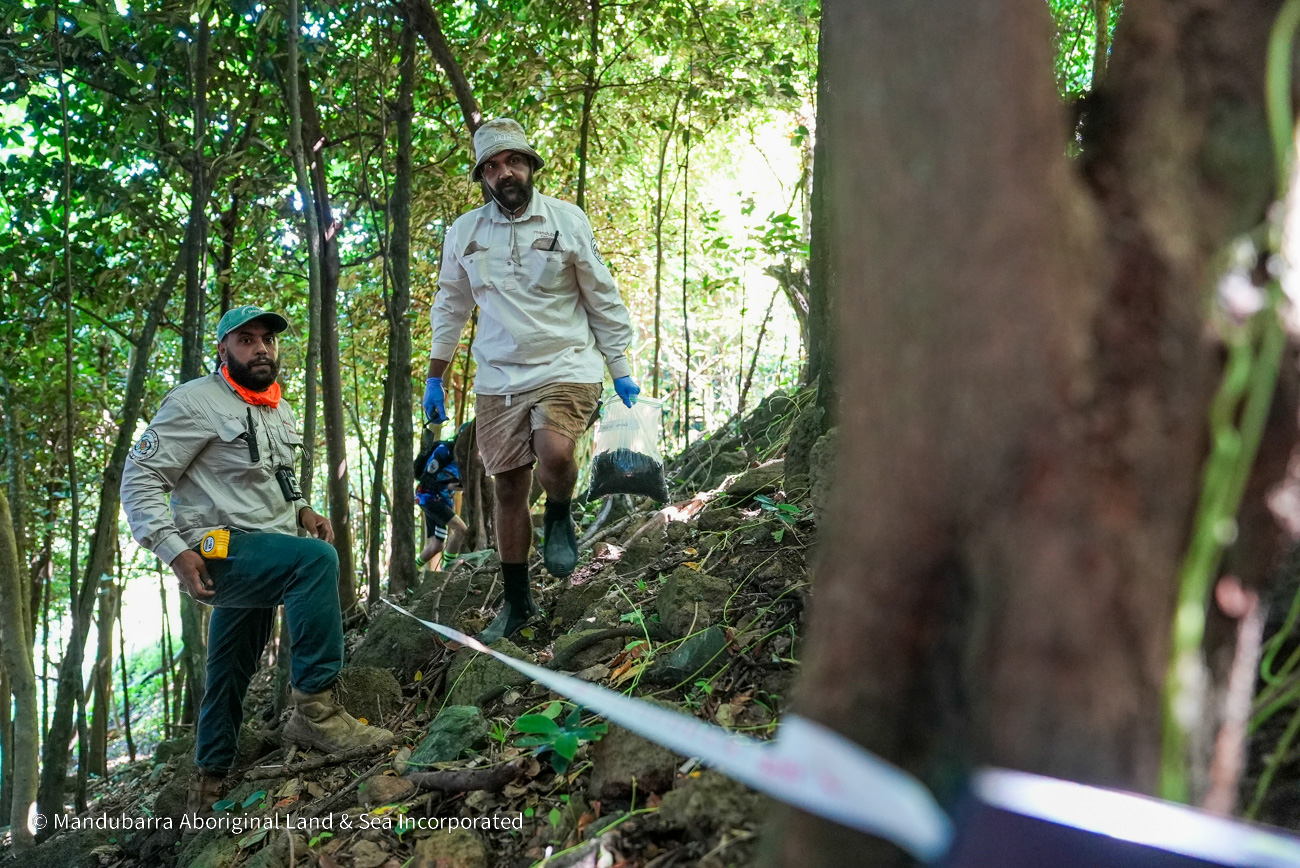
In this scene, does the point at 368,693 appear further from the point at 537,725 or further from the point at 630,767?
the point at 630,767

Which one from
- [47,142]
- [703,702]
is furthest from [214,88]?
[703,702]

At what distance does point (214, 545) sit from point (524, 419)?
144cm

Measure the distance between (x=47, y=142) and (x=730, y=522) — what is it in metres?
5.51

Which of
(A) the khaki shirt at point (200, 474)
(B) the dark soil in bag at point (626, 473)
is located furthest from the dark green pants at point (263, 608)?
(B) the dark soil in bag at point (626, 473)

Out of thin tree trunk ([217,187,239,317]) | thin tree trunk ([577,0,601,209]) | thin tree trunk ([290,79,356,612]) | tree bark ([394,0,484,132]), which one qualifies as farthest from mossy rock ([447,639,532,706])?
thin tree trunk ([217,187,239,317])

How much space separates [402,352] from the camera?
5754 mm

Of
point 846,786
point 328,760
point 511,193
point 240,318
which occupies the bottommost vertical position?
point 328,760

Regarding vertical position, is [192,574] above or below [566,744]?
above

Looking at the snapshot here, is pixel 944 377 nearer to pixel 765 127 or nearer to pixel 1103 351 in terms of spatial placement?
pixel 1103 351

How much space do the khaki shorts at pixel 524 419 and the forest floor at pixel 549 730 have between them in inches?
32.3

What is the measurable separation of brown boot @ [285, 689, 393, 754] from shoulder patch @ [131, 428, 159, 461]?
120 cm

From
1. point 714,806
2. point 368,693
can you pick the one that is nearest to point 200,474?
point 368,693

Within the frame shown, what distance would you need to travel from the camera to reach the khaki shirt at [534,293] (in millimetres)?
4477

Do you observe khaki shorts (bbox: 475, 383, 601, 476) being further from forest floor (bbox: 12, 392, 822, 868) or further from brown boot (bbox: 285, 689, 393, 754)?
brown boot (bbox: 285, 689, 393, 754)
